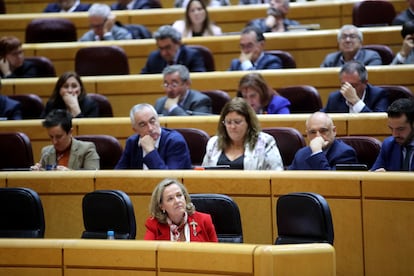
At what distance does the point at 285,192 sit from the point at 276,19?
2726 mm

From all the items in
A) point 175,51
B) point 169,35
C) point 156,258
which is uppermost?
point 169,35

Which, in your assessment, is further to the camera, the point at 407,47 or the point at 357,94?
the point at 407,47

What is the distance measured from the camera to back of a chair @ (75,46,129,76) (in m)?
6.57

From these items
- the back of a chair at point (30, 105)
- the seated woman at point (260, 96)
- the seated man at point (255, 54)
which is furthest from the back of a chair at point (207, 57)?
the back of a chair at point (30, 105)

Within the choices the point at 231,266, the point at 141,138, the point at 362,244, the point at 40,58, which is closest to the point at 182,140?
the point at 141,138

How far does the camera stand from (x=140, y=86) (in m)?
6.22

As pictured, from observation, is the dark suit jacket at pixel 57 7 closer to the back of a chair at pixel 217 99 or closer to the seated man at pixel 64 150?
the back of a chair at pixel 217 99

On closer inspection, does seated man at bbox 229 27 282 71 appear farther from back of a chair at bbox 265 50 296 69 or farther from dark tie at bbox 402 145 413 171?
dark tie at bbox 402 145 413 171

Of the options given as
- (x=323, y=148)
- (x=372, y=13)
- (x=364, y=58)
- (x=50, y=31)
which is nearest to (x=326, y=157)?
(x=323, y=148)

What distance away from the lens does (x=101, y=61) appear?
21.7 ft

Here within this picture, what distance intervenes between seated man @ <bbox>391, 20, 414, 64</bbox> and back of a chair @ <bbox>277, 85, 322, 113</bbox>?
26.9 inches

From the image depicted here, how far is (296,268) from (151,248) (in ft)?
1.84

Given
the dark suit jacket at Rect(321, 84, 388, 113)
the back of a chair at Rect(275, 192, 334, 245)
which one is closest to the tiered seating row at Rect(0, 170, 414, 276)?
the back of a chair at Rect(275, 192, 334, 245)

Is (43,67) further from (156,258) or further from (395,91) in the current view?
(156,258)
